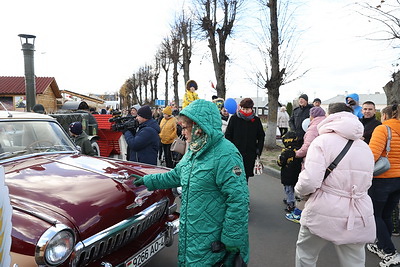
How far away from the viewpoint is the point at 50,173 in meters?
2.56

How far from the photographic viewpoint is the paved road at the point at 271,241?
3219 mm

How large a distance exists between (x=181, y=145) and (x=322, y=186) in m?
2.96

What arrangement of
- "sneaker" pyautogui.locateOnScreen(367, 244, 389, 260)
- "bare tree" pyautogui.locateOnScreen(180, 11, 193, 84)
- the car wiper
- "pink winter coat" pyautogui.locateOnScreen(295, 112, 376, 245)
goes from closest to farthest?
"pink winter coat" pyautogui.locateOnScreen(295, 112, 376, 245) → the car wiper → "sneaker" pyautogui.locateOnScreen(367, 244, 389, 260) → "bare tree" pyautogui.locateOnScreen(180, 11, 193, 84)

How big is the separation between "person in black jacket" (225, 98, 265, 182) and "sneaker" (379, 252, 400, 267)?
2.21 m

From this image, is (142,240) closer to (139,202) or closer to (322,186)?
(139,202)

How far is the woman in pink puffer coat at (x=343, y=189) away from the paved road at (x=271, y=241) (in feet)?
3.85

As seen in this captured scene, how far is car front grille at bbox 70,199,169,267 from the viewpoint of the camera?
191 centimetres

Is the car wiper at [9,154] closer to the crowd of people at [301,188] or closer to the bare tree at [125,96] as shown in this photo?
the crowd of people at [301,188]

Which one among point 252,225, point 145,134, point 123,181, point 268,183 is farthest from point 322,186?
point 268,183

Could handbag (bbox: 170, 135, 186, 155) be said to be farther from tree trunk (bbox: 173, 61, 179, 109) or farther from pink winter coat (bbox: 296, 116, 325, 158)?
tree trunk (bbox: 173, 61, 179, 109)

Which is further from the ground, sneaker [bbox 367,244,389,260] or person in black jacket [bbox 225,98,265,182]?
person in black jacket [bbox 225,98,265,182]

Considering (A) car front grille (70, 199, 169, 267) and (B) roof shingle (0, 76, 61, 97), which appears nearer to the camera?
(A) car front grille (70, 199, 169, 267)

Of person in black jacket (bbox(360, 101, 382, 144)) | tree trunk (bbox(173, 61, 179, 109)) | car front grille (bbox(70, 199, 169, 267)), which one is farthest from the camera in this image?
tree trunk (bbox(173, 61, 179, 109))

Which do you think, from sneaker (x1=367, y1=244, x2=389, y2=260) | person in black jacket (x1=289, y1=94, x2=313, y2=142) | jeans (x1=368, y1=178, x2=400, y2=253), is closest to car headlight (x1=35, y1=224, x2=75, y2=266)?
jeans (x1=368, y1=178, x2=400, y2=253)
